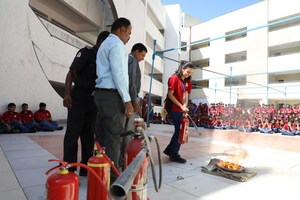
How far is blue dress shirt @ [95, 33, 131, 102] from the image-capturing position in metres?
1.75

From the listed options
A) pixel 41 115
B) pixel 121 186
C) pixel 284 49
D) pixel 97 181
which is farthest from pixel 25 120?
pixel 284 49

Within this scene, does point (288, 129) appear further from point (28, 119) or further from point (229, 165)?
point (28, 119)

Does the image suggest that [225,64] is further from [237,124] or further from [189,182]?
[189,182]

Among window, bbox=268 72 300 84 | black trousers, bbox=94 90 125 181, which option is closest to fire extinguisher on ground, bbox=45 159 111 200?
black trousers, bbox=94 90 125 181

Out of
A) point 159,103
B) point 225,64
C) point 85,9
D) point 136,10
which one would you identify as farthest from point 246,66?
point 85,9

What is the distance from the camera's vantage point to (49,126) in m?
6.58

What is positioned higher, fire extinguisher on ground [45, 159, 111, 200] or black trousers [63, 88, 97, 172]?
black trousers [63, 88, 97, 172]

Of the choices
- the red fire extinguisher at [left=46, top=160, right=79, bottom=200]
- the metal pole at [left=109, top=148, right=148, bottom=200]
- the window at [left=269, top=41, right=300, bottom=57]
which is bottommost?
the red fire extinguisher at [left=46, top=160, right=79, bottom=200]

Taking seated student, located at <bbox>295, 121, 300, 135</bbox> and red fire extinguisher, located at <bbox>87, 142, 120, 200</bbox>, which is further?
seated student, located at <bbox>295, 121, 300, 135</bbox>

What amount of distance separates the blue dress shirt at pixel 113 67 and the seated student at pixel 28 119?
5.20m

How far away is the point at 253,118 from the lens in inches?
419

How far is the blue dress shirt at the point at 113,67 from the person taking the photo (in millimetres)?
1755

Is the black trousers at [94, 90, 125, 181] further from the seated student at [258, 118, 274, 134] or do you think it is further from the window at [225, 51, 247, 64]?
the window at [225, 51, 247, 64]

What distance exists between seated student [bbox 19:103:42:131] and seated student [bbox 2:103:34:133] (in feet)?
0.56
